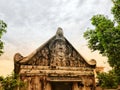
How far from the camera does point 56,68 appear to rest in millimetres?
17484

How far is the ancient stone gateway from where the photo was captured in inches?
655

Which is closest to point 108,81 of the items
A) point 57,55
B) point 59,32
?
point 57,55

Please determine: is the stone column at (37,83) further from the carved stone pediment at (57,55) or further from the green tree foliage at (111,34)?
the green tree foliage at (111,34)

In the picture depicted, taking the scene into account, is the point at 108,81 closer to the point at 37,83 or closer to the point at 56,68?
the point at 56,68

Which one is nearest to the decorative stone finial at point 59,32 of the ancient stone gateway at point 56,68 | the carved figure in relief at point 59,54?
the ancient stone gateway at point 56,68

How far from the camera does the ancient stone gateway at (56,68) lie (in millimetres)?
16641

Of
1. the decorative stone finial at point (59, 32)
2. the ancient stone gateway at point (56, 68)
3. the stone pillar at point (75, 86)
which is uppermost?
the decorative stone finial at point (59, 32)

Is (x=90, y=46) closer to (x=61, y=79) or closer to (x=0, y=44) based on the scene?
(x=61, y=79)

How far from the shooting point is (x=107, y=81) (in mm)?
20766

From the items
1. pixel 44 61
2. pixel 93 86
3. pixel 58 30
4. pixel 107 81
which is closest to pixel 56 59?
pixel 44 61

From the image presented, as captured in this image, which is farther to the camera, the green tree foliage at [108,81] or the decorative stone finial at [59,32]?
the green tree foliage at [108,81]

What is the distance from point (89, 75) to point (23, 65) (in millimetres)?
5539

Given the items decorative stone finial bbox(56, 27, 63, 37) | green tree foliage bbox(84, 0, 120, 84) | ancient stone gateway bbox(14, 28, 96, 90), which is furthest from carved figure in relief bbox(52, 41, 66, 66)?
green tree foliage bbox(84, 0, 120, 84)

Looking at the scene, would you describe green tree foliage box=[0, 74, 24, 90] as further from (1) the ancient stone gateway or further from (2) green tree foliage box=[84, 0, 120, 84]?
(2) green tree foliage box=[84, 0, 120, 84]
